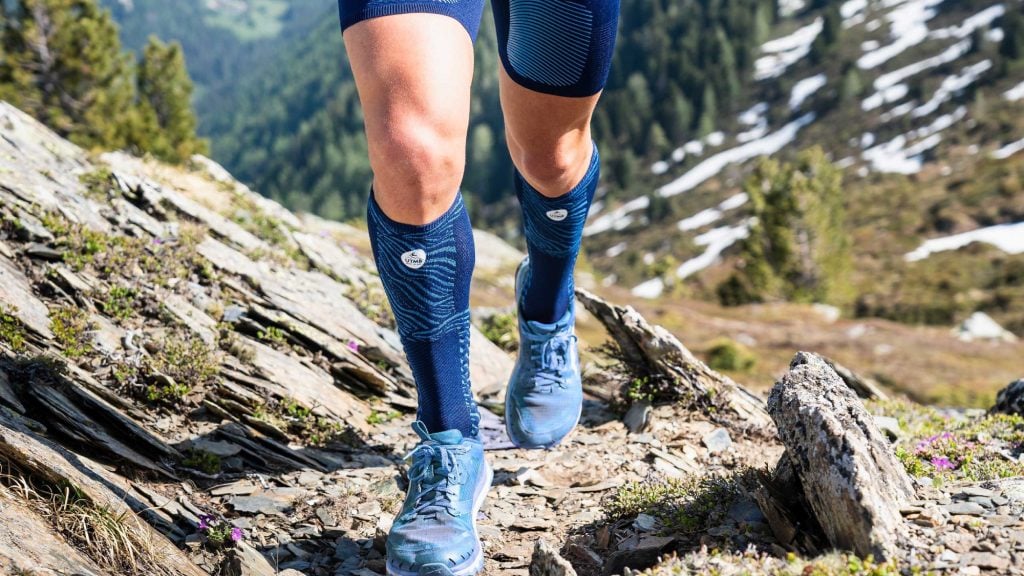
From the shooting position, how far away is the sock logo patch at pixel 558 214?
3982 millimetres

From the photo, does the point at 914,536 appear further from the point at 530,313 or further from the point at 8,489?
the point at 8,489

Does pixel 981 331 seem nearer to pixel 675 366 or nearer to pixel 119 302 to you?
pixel 675 366

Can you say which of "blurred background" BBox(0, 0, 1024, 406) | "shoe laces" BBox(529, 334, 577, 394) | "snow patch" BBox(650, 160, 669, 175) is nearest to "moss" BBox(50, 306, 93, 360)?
"shoe laces" BBox(529, 334, 577, 394)

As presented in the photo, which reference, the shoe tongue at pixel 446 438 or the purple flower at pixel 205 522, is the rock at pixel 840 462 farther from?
the purple flower at pixel 205 522

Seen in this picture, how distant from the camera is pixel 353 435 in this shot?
4.61 meters

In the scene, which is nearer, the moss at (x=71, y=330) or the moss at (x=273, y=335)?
the moss at (x=71, y=330)

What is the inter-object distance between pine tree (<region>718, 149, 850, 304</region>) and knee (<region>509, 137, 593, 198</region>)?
57.0 metres

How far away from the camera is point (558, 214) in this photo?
13.1ft

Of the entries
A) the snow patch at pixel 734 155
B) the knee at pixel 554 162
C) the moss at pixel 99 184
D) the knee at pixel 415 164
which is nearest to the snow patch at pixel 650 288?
the snow patch at pixel 734 155

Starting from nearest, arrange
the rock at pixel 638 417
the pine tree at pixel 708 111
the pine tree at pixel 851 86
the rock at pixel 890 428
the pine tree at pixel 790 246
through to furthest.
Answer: the rock at pixel 890 428, the rock at pixel 638 417, the pine tree at pixel 790 246, the pine tree at pixel 851 86, the pine tree at pixel 708 111

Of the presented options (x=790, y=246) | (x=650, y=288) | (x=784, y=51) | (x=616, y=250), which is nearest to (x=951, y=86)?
(x=784, y=51)

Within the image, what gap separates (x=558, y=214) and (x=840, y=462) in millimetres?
2045

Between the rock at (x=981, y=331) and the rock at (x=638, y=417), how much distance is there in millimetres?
43080

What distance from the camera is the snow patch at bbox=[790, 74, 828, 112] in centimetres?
12444
